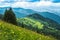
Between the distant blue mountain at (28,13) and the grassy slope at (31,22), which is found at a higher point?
the distant blue mountain at (28,13)

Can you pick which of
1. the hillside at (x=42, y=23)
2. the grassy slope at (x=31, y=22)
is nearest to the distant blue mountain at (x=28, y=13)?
the hillside at (x=42, y=23)

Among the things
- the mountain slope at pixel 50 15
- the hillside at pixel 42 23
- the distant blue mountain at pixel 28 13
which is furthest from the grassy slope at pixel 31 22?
the mountain slope at pixel 50 15

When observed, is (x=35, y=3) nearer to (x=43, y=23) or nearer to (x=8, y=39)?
(x=43, y=23)

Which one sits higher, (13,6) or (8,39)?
(8,39)

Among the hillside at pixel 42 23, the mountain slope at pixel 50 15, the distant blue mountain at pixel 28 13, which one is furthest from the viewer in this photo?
the mountain slope at pixel 50 15

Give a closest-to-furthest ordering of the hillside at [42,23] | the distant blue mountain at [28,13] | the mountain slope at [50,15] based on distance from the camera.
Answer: the distant blue mountain at [28,13] < the hillside at [42,23] < the mountain slope at [50,15]

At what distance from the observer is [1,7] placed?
19.1 metres

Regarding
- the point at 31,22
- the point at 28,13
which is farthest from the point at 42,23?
the point at 28,13

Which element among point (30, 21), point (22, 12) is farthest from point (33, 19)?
point (22, 12)

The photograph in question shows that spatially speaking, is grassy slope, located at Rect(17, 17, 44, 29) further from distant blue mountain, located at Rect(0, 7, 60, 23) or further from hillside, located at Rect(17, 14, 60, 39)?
distant blue mountain, located at Rect(0, 7, 60, 23)

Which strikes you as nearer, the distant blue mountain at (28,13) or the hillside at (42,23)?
the distant blue mountain at (28,13)

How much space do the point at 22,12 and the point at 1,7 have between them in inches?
75.0

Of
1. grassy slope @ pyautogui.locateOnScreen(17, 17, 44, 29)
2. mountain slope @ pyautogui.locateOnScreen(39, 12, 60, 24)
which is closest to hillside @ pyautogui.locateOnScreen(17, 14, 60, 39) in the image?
grassy slope @ pyautogui.locateOnScreen(17, 17, 44, 29)

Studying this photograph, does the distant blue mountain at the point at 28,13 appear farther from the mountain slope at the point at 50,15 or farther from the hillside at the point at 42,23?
the hillside at the point at 42,23
